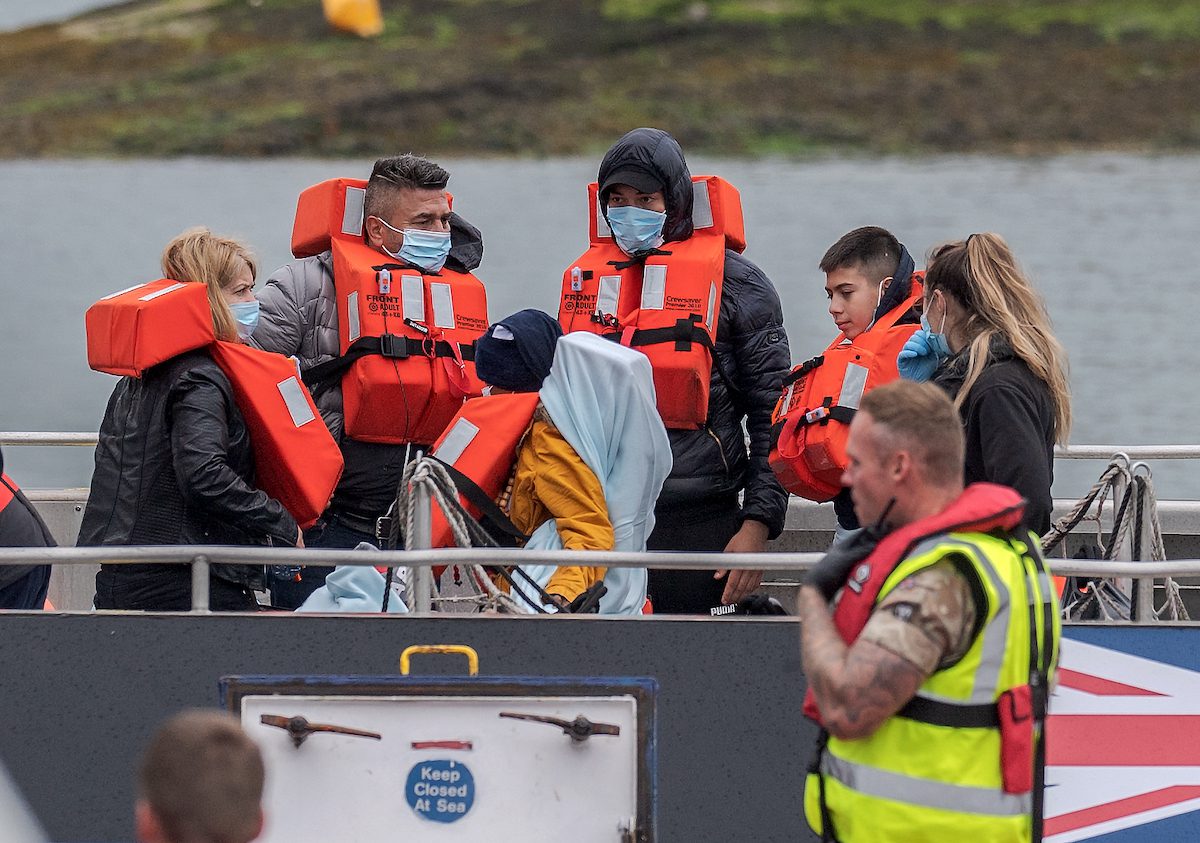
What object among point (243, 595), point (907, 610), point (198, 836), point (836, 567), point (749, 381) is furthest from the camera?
point (749, 381)

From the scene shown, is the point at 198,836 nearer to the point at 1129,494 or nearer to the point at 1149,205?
the point at 1129,494

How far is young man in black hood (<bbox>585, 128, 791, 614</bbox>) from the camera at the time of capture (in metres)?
4.34

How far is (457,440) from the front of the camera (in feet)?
13.0

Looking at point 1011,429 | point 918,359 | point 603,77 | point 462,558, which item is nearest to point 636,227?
point 918,359

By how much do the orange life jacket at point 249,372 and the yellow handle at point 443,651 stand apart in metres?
0.55

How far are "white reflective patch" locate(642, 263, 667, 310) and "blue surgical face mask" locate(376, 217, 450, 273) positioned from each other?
0.63m

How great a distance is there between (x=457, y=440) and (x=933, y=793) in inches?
69.4

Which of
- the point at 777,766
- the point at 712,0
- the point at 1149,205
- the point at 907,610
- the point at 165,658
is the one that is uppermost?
the point at 712,0

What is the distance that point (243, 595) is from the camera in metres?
4.04

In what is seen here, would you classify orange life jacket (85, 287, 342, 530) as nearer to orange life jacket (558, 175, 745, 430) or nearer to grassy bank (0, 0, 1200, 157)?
orange life jacket (558, 175, 745, 430)

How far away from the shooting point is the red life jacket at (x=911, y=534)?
2.52 metres

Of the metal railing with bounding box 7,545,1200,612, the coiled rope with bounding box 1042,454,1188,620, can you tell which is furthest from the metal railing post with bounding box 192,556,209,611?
the coiled rope with bounding box 1042,454,1188,620

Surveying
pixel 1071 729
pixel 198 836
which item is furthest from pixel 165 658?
pixel 1071 729

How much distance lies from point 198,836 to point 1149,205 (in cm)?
4960
